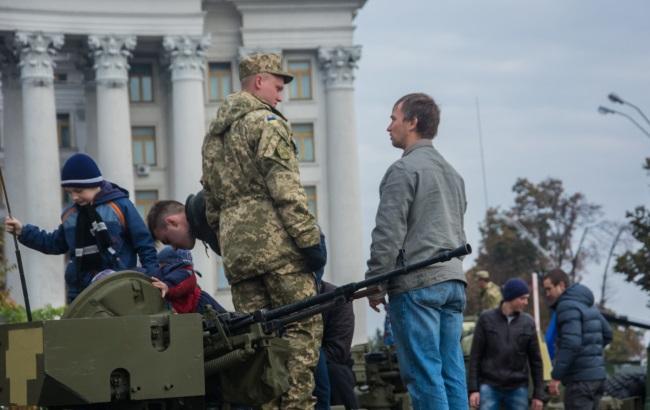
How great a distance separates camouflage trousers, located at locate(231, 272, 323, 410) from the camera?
36.2 feet

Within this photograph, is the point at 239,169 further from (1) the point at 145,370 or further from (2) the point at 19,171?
(2) the point at 19,171

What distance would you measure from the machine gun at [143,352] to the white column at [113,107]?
61.9m

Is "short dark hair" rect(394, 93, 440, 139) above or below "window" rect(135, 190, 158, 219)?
below

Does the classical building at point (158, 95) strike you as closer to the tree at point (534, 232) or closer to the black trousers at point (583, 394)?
the tree at point (534, 232)

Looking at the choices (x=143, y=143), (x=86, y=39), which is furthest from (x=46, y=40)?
(x=143, y=143)

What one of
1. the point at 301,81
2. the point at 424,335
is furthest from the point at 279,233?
the point at 301,81

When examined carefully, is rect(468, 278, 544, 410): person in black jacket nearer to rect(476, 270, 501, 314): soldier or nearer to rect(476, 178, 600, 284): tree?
rect(476, 270, 501, 314): soldier

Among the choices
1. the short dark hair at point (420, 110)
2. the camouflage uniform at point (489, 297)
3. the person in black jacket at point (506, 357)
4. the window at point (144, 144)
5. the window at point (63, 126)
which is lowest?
the person in black jacket at point (506, 357)

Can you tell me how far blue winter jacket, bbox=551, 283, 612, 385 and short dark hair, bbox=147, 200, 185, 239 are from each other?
5.24 meters

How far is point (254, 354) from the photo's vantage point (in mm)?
10320

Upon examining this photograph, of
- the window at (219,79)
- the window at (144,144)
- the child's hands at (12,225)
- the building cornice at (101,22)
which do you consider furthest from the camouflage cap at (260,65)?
the window at (219,79)

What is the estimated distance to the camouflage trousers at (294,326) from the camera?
11031 millimetres

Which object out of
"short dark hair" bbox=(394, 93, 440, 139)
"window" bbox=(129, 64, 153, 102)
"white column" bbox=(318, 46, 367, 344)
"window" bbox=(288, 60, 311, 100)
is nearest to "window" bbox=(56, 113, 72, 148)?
"window" bbox=(129, 64, 153, 102)

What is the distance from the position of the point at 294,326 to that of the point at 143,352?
1.43m
